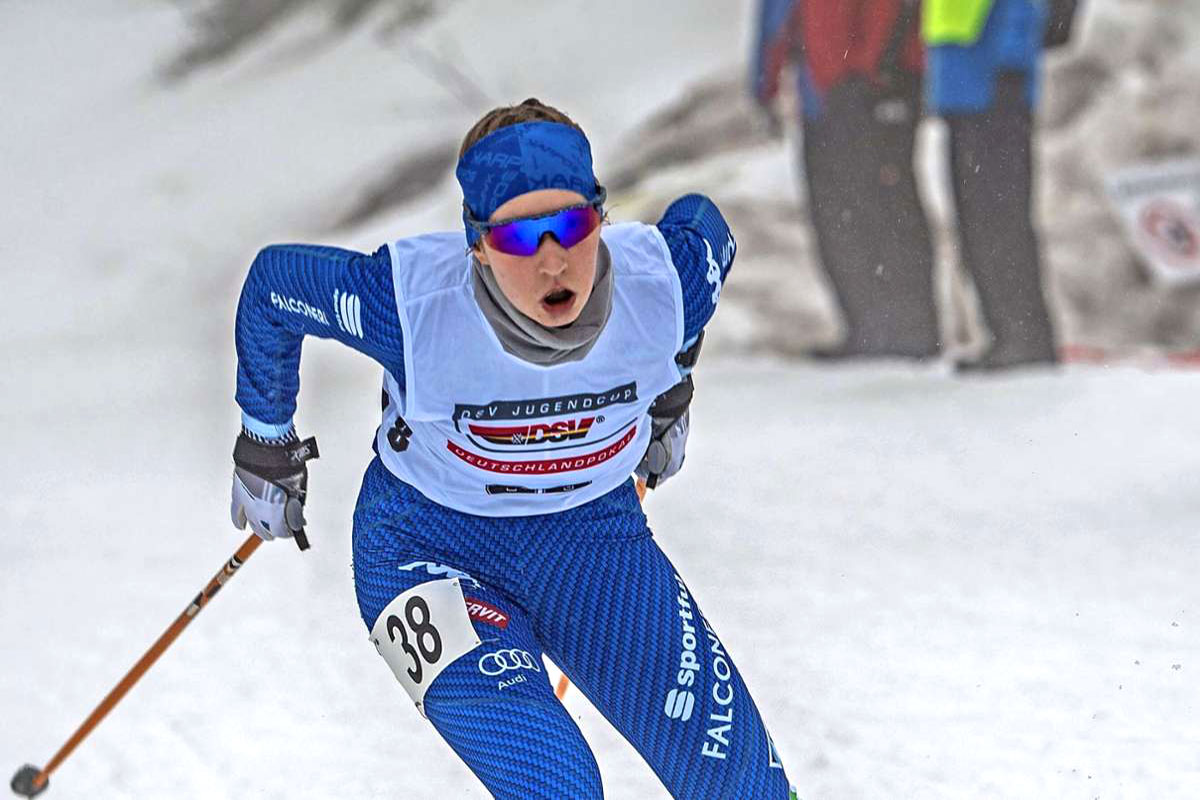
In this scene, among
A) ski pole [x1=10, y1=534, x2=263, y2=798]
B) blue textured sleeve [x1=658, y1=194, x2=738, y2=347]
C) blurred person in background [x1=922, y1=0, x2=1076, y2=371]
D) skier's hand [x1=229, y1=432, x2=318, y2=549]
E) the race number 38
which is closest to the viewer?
the race number 38

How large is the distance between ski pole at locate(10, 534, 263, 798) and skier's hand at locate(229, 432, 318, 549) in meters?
0.21

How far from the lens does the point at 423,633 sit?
232 centimetres

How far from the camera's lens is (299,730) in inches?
150

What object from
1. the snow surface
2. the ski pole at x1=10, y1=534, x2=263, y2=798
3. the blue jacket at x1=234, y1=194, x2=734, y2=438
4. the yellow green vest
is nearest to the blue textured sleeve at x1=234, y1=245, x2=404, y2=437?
the blue jacket at x1=234, y1=194, x2=734, y2=438

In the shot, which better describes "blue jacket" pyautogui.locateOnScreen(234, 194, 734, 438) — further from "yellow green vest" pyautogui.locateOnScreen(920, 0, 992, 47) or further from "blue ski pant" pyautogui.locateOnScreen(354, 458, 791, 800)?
"yellow green vest" pyautogui.locateOnScreen(920, 0, 992, 47)

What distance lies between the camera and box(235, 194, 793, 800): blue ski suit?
2.31 metres

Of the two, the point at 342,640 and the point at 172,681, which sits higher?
the point at 342,640

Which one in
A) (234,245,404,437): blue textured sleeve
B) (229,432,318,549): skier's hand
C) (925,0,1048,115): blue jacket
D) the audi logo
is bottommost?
(229,432,318,549): skier's hand

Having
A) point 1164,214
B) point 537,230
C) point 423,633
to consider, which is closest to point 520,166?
point 537,230

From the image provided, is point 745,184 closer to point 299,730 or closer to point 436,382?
point 299,730

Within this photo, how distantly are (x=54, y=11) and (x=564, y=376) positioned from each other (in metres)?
8.88

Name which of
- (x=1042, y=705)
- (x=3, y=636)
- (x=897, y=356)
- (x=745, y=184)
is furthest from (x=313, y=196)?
(x=1042, y=705)

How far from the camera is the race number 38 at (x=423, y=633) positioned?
90.5 inches

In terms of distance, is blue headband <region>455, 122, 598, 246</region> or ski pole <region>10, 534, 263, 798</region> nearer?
blue headband <region>455, 122, 598, 246</region>
